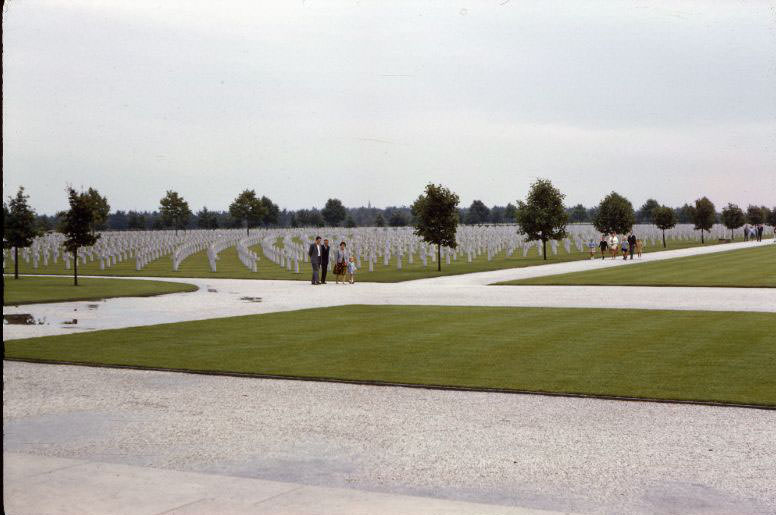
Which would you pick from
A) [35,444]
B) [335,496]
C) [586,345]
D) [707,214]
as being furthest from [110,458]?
[707,214]

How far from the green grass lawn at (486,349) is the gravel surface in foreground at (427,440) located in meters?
1.06

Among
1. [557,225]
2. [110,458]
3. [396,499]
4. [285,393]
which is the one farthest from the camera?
[557,225]

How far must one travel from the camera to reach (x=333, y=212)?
525ft

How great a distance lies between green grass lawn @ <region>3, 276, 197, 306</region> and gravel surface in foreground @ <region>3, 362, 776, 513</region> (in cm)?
1649

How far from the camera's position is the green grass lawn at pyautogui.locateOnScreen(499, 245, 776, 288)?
1163 inches

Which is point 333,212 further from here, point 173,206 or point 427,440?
point 427,440

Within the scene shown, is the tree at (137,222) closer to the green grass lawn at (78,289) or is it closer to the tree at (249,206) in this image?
the tree at (249,206)

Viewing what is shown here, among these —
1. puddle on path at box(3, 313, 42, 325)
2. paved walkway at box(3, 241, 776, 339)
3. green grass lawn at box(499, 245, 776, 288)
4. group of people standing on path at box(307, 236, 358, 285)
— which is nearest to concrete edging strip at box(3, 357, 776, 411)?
paved walkway at box(3, 241, 776, 339)

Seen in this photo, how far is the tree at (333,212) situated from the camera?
525 ft

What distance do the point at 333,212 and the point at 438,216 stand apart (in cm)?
11891

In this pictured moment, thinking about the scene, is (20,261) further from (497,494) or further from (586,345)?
(497,494)

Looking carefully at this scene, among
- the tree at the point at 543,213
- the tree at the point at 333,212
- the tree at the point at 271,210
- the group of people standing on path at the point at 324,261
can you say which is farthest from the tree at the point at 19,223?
the tree at the point at 333,212

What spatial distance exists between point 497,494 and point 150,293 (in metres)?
23.6

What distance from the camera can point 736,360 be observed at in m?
12.6
